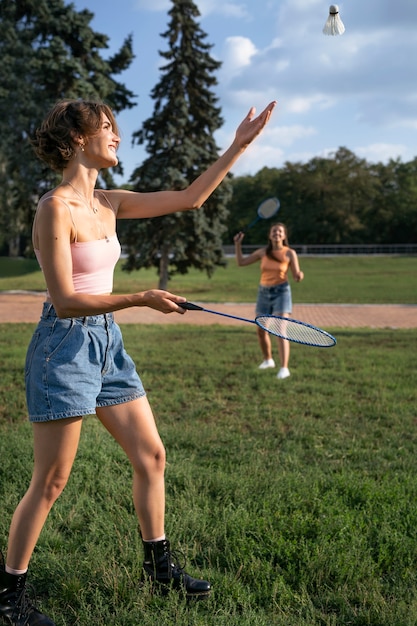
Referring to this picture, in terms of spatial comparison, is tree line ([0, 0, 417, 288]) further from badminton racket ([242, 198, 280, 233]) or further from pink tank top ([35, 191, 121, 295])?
pink tank top ([35, 191, 121, 295])

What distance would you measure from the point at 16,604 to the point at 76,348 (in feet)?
3.43

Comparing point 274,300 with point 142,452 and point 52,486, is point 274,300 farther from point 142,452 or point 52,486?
point 52,486

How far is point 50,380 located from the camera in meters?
2.53

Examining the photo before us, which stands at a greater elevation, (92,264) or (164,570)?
(92,264)

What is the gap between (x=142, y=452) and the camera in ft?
9.05

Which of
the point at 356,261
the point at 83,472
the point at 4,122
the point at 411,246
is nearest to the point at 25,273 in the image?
the point at 4,122

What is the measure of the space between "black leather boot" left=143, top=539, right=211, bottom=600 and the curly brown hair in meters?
1.69

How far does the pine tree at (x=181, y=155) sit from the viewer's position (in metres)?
24.6

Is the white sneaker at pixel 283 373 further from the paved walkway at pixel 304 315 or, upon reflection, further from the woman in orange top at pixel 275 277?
the paved walkway at pixel 304 315

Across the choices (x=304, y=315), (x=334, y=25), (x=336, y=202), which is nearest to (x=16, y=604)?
(x=334, y=25)

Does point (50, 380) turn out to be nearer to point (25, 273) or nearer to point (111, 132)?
point (111, 132)

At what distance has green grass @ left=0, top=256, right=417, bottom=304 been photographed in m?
23.6

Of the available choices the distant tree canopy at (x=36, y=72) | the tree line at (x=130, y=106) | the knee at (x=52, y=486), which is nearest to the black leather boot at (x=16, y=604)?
the knee at (x=52, y=486)

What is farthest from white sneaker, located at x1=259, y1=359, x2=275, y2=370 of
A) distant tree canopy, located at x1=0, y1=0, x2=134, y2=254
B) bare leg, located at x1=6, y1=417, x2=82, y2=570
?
distant tree canopy, located at x1=0, y1=0, x2=134, y2=254
